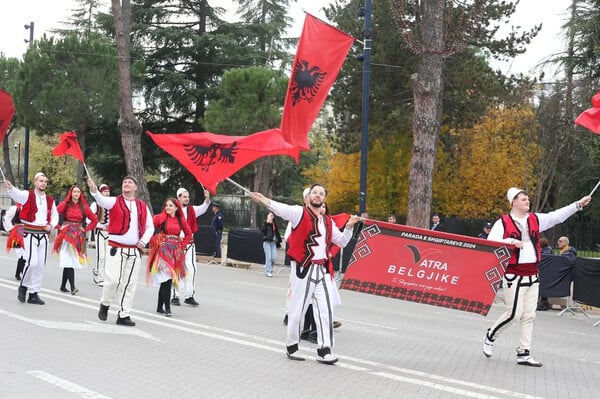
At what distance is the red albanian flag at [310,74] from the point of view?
11250 millimetres

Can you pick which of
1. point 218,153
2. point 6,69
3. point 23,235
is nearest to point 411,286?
point 218,153

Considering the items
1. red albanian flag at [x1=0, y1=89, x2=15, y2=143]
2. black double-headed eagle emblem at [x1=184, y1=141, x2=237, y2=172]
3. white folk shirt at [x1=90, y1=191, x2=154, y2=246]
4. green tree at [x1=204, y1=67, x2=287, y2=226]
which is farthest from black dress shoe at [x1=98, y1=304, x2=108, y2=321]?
green tree at [x1=204, y1=67, x2=287, y2=226]

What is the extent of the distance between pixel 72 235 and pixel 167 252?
3207 millimetres

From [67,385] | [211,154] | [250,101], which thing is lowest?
[67,385]

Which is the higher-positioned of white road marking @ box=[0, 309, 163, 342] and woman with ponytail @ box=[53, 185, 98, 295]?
woman with ponytail @ box=[53, 185, 98, 295]

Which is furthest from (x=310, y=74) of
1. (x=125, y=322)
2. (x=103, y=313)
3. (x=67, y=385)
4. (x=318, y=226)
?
(x=67, y=385)

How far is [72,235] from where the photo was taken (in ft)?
48.0

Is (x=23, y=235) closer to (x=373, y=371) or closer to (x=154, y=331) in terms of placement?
(x=154, y=331)

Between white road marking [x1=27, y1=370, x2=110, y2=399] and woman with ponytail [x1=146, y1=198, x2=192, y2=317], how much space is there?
14.9ft

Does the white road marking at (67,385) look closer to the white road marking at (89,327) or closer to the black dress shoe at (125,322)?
the white road marking at (89,327)

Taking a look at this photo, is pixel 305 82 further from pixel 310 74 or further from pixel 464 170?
pixel 464 170

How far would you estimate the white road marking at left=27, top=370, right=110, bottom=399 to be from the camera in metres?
6.76

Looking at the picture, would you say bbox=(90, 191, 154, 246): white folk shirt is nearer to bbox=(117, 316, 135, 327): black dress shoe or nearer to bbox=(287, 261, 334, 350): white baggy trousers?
bbox=(117, 316, 135, 327): black dress shoe

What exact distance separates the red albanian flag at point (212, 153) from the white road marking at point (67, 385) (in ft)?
8.85
